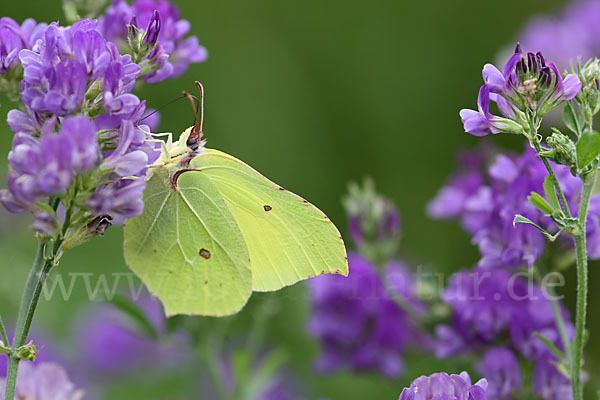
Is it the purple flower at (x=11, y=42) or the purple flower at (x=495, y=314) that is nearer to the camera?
the purple flower at (x=11, y=42)

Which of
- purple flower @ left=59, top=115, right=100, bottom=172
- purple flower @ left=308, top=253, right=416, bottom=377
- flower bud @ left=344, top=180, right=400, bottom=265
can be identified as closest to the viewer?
purple flower @ left=59, top=115, right=100, bottom=172

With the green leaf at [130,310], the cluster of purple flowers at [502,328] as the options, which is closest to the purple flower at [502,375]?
the cluster of purple flowers at [502,328]

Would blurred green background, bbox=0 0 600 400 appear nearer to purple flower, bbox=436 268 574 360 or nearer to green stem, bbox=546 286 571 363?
purple flower, bbox=436 268 574 360

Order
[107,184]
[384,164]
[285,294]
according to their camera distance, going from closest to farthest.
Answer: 1. [107,184]
2. [285,294]
3. [384,164]

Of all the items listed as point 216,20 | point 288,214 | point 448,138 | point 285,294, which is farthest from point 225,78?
point 288,214

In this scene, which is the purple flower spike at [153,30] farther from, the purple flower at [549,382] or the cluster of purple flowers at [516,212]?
the purple flower at [549,382]

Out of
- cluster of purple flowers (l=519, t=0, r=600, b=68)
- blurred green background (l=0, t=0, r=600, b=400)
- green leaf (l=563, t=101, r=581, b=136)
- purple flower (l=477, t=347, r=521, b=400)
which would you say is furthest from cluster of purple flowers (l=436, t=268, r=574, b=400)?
cluster of purple flowers (l=519, t=0, r=600, b=68)

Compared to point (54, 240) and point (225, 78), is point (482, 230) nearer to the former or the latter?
point (54, 240)
